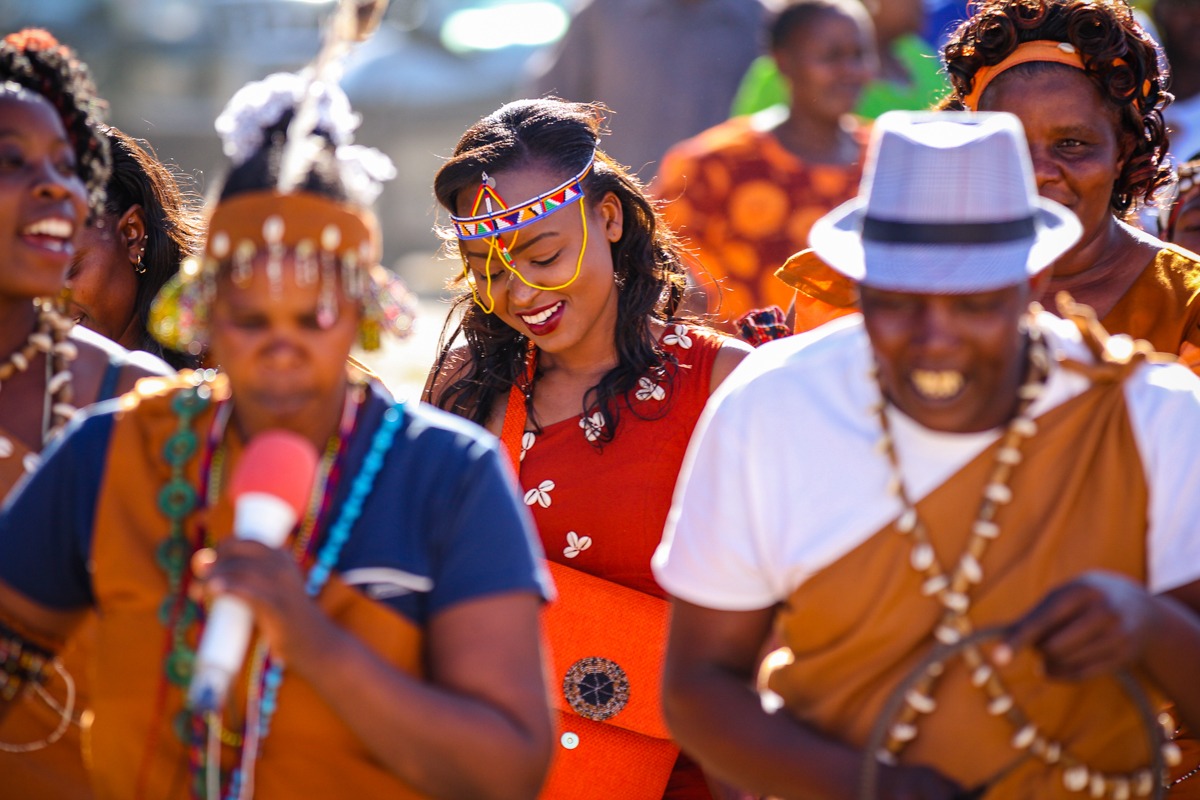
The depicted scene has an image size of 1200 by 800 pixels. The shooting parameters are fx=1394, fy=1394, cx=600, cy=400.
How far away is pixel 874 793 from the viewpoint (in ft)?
7.62

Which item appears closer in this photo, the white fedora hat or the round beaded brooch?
the white fedora hat

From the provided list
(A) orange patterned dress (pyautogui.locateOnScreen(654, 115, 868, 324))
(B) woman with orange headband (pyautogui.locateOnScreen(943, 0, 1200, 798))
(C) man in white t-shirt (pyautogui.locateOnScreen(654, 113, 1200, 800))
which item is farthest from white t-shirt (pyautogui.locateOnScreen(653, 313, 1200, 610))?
(A) orange patterned dress (pyautogui.locateOnScreen(654, 115, 868, 324))

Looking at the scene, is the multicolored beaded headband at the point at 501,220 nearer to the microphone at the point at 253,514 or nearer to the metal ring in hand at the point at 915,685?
the microphone at the point at 253,514

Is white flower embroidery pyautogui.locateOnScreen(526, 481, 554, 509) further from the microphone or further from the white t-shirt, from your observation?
the microphone

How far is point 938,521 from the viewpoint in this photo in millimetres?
2467

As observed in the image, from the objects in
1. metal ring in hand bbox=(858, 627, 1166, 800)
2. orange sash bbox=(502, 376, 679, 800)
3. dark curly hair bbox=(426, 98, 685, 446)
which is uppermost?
dark curly hair bbox=(426, 98, 685, 446)

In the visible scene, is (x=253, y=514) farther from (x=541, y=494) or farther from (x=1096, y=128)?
(x=1096, y=128)

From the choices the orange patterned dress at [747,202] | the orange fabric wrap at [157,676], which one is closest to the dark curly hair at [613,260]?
the orange fabric wrap at [157,676]

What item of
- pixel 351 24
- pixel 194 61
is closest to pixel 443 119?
pixel 194 61

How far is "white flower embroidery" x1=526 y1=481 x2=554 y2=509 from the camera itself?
3.69m

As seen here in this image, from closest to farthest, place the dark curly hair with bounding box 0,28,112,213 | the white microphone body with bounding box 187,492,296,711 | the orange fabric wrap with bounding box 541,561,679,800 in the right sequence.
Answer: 1. the white microphone body with bounding box 187,492,296,711
2. the dark curly hair with bounding box 0,28,112,213
3. the orange fabric wrap with bounding box 541,561,679,800

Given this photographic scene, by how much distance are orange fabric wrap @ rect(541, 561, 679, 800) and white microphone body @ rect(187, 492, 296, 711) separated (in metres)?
1.42

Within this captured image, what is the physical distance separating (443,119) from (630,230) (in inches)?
573

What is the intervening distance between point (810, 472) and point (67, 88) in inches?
70.3
